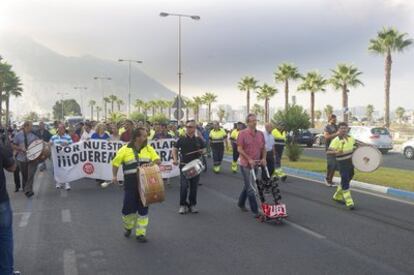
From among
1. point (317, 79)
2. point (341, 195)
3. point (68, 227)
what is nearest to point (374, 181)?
point (341, 195)

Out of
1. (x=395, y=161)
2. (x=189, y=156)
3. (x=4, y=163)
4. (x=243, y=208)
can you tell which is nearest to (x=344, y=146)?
(x=243, y=208)

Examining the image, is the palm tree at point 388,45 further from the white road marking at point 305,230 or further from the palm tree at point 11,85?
the palm tree at point 11,85

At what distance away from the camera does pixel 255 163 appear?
873 cm

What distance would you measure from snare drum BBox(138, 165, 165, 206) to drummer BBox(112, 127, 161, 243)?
0.25 meters

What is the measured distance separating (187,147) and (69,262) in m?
3.81

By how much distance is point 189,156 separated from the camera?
923 cm

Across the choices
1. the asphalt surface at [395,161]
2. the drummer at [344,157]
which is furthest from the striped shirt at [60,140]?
the asphalt surface at [395,161]

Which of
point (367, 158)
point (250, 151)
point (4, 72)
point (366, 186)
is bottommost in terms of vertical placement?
point (366, 186)

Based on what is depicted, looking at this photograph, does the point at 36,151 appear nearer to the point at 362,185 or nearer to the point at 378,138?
the point at 362,185

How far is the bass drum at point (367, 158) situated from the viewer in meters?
10.1

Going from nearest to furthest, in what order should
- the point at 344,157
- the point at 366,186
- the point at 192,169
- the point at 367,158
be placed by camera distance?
1. the point at 192,169
2. the point at 344,157
3. the point at 367,158
4. the point at 366,186

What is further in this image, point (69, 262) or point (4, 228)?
point (69, 262)

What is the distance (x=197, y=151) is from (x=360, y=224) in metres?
3.33

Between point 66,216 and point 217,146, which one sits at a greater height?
point 217,146
